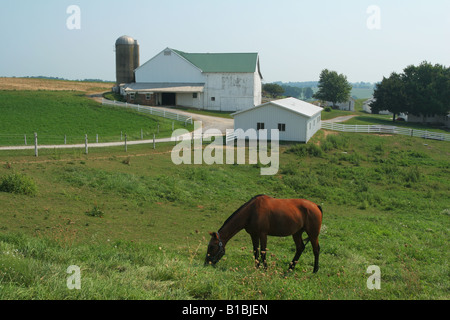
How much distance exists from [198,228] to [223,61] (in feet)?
→ 163

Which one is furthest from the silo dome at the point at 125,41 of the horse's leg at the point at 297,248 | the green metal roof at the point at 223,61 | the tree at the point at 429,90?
the horse's leg at the point at 297,248

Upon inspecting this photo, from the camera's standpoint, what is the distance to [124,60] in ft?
211

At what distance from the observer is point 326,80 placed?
287 feet

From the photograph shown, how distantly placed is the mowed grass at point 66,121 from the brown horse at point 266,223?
2462cm

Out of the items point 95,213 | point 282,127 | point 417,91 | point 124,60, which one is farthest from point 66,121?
point 417,91

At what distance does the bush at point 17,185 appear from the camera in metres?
16.2

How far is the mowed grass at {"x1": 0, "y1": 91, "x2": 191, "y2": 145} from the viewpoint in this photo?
112ft

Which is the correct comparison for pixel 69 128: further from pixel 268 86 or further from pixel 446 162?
pixel 268 86

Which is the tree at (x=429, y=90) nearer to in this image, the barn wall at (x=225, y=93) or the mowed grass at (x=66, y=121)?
the barn wall at (x=225, y=93)

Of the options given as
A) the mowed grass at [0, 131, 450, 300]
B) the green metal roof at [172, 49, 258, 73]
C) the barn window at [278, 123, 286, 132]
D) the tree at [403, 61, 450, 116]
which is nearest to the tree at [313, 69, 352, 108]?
the tree at [403, 61, 450, 116]

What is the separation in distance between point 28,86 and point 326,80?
2275 inches

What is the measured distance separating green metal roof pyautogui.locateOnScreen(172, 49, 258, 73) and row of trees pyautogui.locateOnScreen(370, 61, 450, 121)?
904 inches

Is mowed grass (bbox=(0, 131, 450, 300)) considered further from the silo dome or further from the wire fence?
the silo dome
